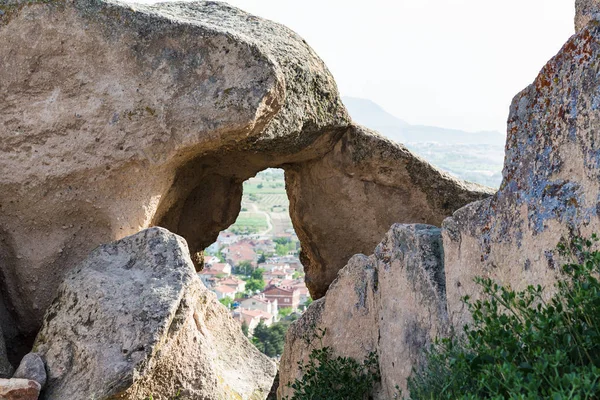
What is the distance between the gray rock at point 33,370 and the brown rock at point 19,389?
18cm

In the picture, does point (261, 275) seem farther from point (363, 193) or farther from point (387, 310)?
point (387, 310)

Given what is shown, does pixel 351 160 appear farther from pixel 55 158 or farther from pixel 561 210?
pixel 561 210

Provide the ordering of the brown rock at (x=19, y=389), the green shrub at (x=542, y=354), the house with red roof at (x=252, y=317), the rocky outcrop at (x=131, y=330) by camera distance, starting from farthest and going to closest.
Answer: the house with red roof at (x=252, y=317) → the rocky outcrop at (x=131, y=330) → the brown rock at (x=19, y=389) → the green shrub at (x=542, y=354)

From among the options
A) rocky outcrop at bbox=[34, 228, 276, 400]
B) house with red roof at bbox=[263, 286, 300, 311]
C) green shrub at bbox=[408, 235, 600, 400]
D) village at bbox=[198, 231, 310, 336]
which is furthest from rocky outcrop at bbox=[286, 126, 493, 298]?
house with red roof at bbox=[263, 286, 300, 311]

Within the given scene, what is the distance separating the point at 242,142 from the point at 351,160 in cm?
218

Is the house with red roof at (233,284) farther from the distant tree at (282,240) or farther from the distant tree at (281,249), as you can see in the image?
the distant tree at (282,240)

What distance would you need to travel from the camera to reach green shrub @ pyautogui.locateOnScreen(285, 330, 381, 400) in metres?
6.48

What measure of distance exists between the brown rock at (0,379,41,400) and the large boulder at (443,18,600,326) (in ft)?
11.5

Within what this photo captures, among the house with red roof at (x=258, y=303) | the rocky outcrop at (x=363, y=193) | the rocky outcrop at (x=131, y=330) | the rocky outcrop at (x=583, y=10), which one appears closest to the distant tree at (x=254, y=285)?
the house with red roof at (x=258, y=303)

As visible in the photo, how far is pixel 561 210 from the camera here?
183 inches

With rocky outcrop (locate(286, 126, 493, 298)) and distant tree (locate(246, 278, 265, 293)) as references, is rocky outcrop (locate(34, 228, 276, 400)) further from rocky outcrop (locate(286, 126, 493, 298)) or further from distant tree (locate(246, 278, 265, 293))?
distant tree (locate(246, 278, 265, 293))

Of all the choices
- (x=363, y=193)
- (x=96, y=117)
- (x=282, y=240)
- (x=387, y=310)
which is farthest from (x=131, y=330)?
(x=282, y=240)

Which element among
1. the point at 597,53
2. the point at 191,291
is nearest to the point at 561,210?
the point at 597,53

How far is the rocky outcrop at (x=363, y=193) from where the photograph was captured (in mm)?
10461
